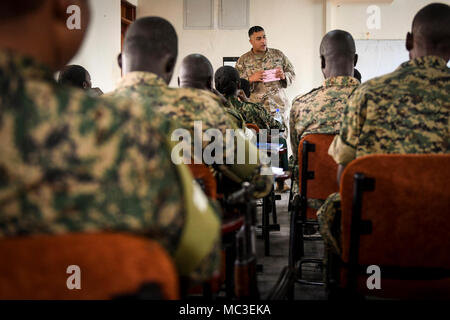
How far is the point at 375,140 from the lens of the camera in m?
1.73

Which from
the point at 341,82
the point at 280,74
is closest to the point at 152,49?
the point at 341,82

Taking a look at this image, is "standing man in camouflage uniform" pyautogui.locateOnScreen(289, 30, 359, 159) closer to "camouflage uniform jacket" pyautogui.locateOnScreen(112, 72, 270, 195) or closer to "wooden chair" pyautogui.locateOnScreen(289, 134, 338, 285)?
"wooden chair" pyautogui.locateOnScreen(289, 134, 338, 285)

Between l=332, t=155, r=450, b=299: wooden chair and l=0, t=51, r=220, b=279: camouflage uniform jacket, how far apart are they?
32.2 inches

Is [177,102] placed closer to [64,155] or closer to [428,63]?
[428,63]

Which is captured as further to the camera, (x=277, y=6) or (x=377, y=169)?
(x=277, y=6)

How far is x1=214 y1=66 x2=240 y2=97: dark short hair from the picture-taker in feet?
14.0

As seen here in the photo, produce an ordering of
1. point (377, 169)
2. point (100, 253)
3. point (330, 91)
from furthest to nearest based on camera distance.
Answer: point (330, 91) < point (377, 169) < point (100, 253)

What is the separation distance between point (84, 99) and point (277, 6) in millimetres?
8281

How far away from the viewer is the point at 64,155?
662 mm

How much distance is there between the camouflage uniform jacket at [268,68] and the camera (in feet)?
22.1

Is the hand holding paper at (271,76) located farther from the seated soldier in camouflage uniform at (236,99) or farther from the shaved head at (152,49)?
the shaved head at (152,49)

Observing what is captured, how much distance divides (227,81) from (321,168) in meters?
1.90

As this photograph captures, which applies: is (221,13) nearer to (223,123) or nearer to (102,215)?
(223,123)

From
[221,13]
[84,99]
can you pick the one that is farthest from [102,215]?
[221,13]
